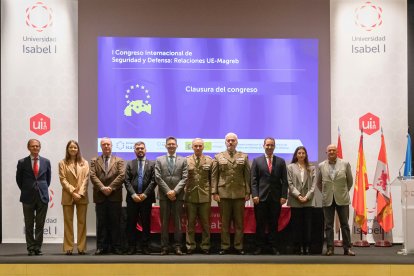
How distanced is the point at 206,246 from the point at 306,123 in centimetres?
271

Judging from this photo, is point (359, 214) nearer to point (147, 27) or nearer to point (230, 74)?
point (230, 74)

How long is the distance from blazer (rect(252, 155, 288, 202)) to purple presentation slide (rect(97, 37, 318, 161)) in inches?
63.0

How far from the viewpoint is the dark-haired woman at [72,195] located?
24.9 feet

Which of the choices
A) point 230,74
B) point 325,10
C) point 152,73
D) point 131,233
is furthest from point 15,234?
point 325,10

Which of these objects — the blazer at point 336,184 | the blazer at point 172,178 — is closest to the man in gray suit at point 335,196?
the blazer at point 336,184

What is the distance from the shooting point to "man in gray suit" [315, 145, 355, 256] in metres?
7.55

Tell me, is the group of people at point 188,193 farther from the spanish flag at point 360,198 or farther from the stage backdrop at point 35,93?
the stage backdrop at point 35,93

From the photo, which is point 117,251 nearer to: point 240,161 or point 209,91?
point 240,161

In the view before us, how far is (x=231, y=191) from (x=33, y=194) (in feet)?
7.46

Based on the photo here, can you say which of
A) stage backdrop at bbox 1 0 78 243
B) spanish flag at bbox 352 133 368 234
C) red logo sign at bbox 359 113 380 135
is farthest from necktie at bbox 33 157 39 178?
red logo sign at bbox 359 113 380 135

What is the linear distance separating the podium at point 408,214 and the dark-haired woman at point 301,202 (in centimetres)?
108

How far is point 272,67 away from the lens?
943 centimetres

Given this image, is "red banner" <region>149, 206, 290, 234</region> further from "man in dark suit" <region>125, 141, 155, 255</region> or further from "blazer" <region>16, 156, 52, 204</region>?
"blazer" <region>16, 156, 52, 204</region>

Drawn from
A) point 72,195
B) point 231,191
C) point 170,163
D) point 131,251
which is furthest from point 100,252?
point 231,191
